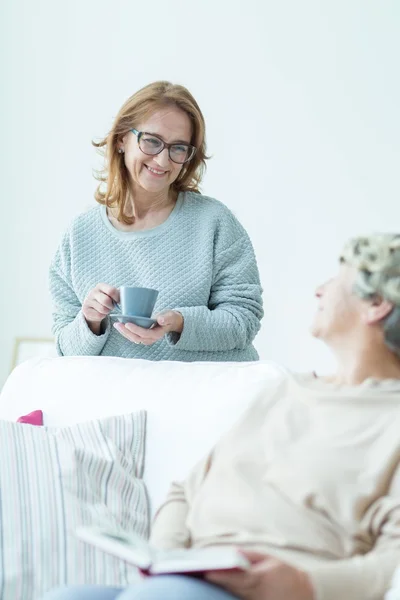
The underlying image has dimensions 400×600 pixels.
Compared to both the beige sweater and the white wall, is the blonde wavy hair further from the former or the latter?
the white wall

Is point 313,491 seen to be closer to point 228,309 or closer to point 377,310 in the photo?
point 377,310

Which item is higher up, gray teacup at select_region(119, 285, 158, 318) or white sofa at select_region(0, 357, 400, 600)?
gray teacup at select_region(119, 285, 158, 318)

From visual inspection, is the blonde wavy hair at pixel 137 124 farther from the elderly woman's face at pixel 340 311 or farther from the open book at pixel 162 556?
the open book at pixel 162 556

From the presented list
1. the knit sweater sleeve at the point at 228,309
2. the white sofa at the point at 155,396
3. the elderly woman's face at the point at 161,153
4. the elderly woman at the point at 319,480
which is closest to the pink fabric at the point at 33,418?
the white sofa at the point at 155,396

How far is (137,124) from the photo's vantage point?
8.06 feet

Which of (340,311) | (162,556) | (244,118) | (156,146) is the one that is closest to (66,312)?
(156,146)

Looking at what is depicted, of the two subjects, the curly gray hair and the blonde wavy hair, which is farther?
the blonde wavy hair

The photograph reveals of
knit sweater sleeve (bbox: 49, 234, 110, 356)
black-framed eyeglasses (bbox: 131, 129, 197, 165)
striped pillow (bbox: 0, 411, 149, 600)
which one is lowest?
striped pillow (bbox: 0, 411, 149, 600)

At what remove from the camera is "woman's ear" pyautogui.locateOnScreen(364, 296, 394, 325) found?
149cm

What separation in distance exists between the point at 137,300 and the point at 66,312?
0.55 metres

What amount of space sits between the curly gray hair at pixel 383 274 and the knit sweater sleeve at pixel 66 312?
3.44 ft

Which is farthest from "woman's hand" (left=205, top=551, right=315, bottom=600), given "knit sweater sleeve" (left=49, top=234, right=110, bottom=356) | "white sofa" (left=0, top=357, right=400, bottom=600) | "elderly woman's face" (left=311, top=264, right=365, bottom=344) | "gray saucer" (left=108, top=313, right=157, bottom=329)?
"knit sweater sleeve" (left=49, top=234, right=110, bottom=356)

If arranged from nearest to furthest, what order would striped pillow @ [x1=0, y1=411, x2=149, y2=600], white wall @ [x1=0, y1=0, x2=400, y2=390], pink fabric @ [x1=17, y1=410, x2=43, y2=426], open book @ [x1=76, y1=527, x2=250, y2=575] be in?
open book @ [x1=76, y1=527, x2=250, y2=575] < striped pillow @ [x1=0, y1=411, x2=149, y2=600] < pink fabric @ [x1=17, y1=410, x2=43, y2=426] < white wall @ [x1=0, y1=0, x2=400, y2=390]

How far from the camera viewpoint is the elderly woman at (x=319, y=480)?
1.20 metres
